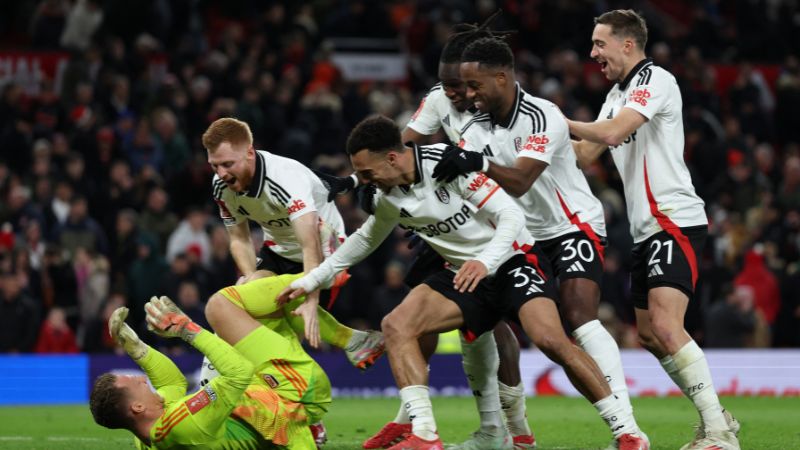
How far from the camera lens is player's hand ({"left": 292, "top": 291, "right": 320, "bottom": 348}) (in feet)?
25.8

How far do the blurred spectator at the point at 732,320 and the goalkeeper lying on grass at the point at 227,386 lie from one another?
891 centimetres

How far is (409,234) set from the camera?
27.8 ft

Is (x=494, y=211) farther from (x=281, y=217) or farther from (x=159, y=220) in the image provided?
(x=159, y=220)

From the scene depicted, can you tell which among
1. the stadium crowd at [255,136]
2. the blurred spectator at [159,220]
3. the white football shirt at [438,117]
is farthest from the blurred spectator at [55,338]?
the white football shirt at [438,117]

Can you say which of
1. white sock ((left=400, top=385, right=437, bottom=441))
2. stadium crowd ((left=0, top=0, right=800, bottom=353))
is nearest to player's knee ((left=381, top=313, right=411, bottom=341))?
white sock ((left=400, top=385, right=437, bottom=441))

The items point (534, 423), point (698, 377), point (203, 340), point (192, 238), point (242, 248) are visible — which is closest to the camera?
point (203, 340)

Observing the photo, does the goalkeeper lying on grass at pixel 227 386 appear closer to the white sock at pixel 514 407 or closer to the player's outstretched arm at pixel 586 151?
the white sock at pixel 514 407

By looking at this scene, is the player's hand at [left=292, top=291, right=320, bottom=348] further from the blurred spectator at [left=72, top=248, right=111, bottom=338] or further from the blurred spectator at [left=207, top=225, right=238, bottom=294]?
the blurred spectator at [left=72, top=248, right=111, bottom=338]

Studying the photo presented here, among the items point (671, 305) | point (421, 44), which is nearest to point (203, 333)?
point (671, 305)

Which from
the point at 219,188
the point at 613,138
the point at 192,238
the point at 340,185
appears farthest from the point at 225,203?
the point at 192,238

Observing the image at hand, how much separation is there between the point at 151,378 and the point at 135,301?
8.33 meters

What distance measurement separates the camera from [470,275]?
7.50 m

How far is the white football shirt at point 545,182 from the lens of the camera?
27.6ft

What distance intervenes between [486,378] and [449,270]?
2.79ft
